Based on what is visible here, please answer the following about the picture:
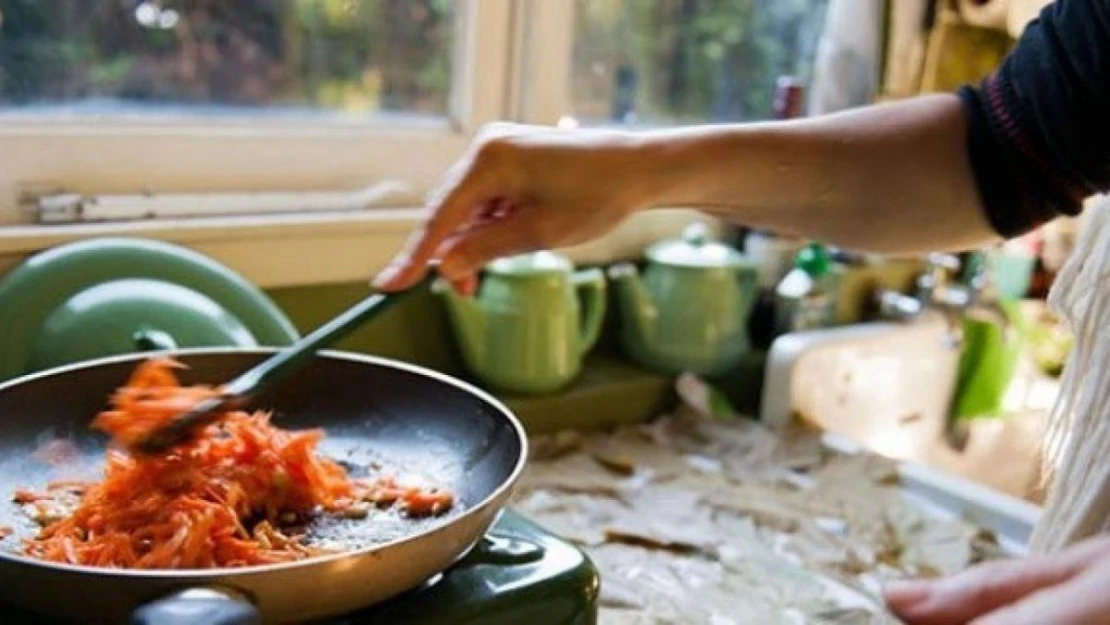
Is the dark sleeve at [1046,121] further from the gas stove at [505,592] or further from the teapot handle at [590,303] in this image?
the teapot handle at [590,303]

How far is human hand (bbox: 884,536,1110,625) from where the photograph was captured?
0.48 metres

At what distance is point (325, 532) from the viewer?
762 mm

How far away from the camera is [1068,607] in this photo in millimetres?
477

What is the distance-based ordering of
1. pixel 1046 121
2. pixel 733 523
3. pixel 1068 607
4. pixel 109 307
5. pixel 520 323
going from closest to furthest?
pixel 1068 607
pixel 1046 121
pixel 109 307
pixel 733 523
pixel 520 323

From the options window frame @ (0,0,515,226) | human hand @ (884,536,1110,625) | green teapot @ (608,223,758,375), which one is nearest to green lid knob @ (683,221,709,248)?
green teapot @ (608,223,758,375)

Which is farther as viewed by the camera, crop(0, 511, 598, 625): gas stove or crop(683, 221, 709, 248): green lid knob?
crop(683, 221, 709, 248): green lid knob

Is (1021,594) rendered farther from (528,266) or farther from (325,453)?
(528,266)

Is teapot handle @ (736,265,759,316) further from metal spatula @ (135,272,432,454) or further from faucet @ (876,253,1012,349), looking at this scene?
metal spatula @ (135,272,432,454)

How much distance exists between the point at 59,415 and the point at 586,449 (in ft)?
1.88

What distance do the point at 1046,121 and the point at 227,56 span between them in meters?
0.78

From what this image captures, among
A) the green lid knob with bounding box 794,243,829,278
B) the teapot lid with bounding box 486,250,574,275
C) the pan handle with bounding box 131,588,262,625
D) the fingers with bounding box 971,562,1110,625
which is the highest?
the fingers with bounding box 971,562,1110,625

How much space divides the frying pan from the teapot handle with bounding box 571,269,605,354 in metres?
0.43

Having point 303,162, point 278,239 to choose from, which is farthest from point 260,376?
point 303,162

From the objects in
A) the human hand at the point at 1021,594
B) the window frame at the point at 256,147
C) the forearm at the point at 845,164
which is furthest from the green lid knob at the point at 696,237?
the human hand at the point at 1021,594
